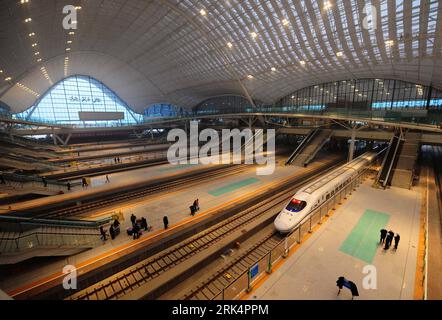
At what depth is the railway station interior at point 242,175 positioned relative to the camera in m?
10.1

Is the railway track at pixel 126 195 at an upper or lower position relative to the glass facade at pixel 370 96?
lower

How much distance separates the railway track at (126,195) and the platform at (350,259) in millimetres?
14132

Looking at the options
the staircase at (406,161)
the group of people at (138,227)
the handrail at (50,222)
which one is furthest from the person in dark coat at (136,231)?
the staircase at (406,161)

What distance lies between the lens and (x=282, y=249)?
463 inches

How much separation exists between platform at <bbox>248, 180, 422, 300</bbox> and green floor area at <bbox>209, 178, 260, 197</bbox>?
9419mm

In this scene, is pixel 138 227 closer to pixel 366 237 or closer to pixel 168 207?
pixel 168 207

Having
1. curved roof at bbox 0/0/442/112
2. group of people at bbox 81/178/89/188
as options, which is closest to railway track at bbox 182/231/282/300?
group of people at bbox 81/178/89/188

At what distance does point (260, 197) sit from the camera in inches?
771

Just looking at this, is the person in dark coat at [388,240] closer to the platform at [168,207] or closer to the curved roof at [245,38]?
the platform at [168,207]

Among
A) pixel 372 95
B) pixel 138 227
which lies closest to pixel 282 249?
pixel 138 227

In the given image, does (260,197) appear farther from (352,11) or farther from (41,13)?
(41,13)

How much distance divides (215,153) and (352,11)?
2721 centimetres

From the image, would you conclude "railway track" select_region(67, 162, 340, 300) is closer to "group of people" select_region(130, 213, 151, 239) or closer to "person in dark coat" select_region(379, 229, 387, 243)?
"group of people" select_region(130, 213, 151, 239)

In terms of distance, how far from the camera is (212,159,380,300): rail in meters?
8.45
